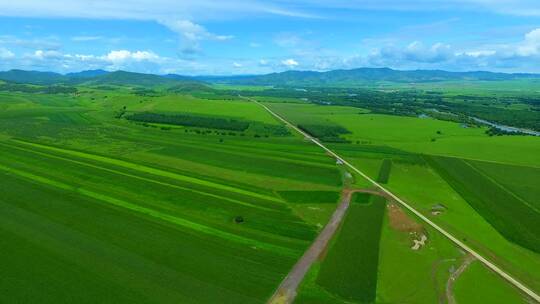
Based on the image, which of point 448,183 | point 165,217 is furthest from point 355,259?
point 448,183

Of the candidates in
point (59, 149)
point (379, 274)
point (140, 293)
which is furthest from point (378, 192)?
point (59, 149)

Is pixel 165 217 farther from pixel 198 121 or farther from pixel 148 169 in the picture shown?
pixel 198 121

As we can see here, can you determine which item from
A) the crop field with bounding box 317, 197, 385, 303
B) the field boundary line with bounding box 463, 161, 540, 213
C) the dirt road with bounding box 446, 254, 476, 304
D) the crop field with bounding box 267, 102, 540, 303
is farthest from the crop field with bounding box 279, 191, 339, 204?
the field boundary line with bounding box 463, 161, 540, 213

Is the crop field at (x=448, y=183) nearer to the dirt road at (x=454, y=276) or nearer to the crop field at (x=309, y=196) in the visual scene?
the dirt road at (x=454, y=276)

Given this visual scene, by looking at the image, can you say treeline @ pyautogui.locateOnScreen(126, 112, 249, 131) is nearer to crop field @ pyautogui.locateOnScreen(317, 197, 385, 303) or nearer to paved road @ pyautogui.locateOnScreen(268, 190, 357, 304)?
paved road @ pyautogui.locateOnScreen(268, 190, 357, 304)

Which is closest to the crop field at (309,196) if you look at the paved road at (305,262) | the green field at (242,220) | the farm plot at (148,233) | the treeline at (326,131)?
the green field at (242,220)

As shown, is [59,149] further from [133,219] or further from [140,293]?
[140,293]
